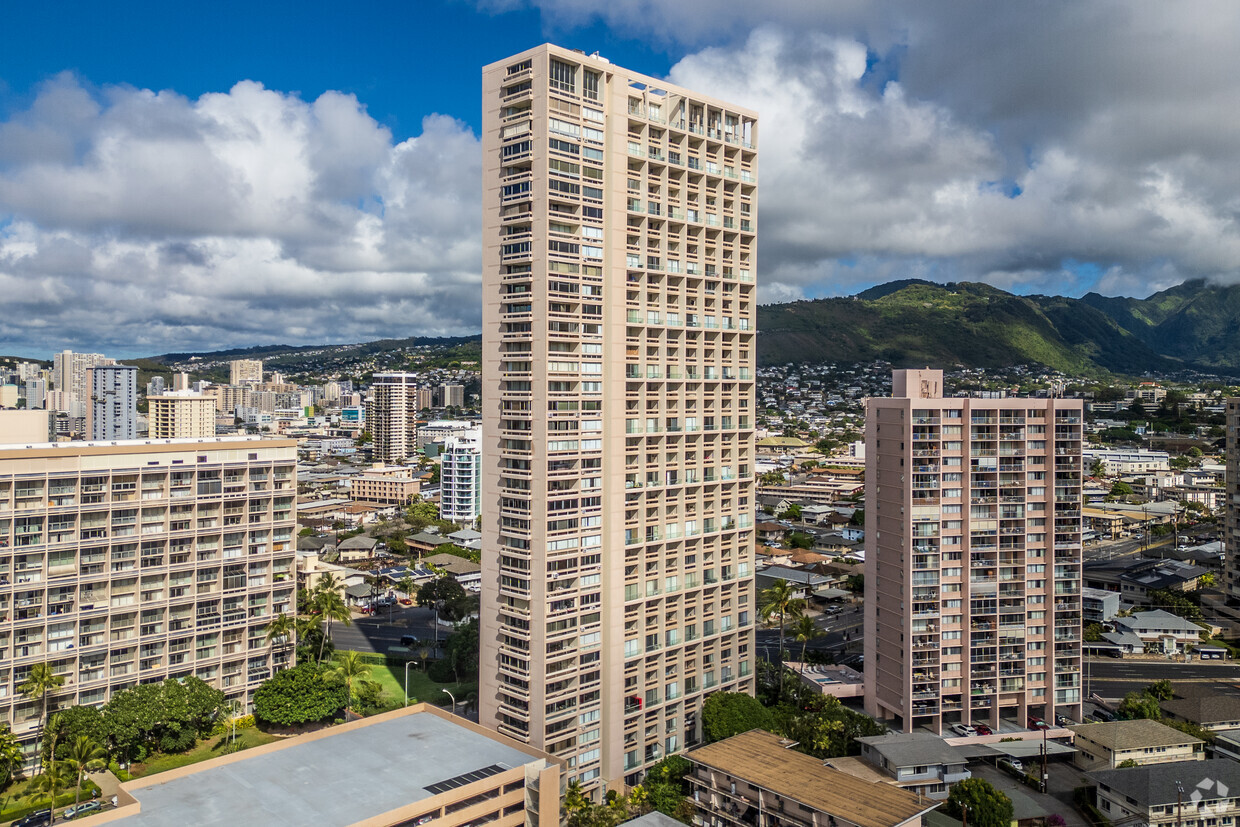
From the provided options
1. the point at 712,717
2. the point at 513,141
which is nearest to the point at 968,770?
the point at 712,717

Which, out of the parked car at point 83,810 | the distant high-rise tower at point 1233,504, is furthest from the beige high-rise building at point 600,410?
the distant high-rise tower at point 1233,504

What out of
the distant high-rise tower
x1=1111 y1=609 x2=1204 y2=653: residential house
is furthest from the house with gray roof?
the distant high-rise tower

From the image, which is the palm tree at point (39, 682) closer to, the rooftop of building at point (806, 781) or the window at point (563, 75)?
the rooftop of building at point (806, 781)

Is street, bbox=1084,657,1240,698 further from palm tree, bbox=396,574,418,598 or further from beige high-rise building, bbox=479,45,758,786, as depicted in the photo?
→ palm tree, bbox=396,574,418,598

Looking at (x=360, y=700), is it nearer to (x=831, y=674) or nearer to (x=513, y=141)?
(x=831, y=674)

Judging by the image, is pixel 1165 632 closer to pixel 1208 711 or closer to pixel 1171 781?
pixel 1208 711

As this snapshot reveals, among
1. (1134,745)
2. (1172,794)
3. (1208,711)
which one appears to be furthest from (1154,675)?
(1172,794)
